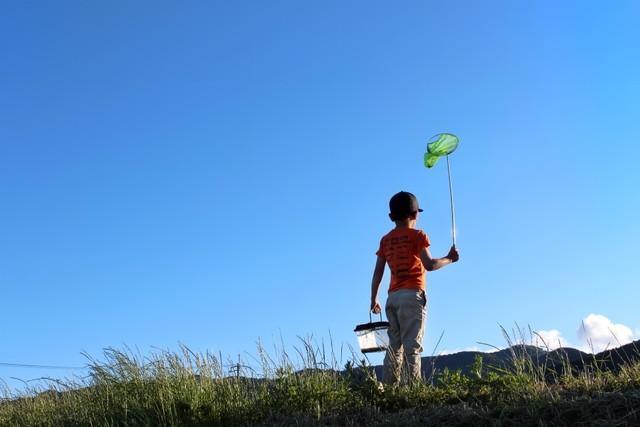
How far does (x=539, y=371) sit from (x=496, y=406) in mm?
924

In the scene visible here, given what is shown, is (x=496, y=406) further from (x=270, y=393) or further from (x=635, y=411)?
(x=270, y=393)

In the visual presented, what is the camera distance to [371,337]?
5.98 metres

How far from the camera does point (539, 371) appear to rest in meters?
5.12

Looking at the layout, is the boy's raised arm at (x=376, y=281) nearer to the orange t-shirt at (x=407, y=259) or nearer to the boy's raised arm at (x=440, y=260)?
the orange t-shirt at (x=407, y=259)

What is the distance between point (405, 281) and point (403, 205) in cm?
69

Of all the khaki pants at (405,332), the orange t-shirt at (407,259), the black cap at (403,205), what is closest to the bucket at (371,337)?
the khaki pants at (405,332)

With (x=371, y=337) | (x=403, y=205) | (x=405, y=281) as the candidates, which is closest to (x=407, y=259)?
(x=405, y=281)

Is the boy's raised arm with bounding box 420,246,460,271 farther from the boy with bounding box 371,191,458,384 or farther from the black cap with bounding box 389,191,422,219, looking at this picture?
the black cap with bounding box 389,191,422,219

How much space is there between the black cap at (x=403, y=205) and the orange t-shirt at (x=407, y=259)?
6.1 inches

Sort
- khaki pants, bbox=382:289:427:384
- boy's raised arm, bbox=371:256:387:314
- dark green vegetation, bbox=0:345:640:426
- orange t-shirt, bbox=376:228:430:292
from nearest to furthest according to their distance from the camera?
dark green vegetation, bbox=0:345:640:426, khaki pants, bbox=382:289:427:384, orange t-shirt, bbox=376:228:430:292, boy's raised arm, bbox=371:256:387:314

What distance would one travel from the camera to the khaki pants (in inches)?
230

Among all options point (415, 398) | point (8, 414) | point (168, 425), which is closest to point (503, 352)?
point (415, 398)

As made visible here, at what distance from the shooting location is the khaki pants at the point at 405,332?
5.85 m

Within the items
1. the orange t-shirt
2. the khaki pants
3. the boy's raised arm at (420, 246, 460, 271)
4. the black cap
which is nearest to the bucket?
the khaki pants
